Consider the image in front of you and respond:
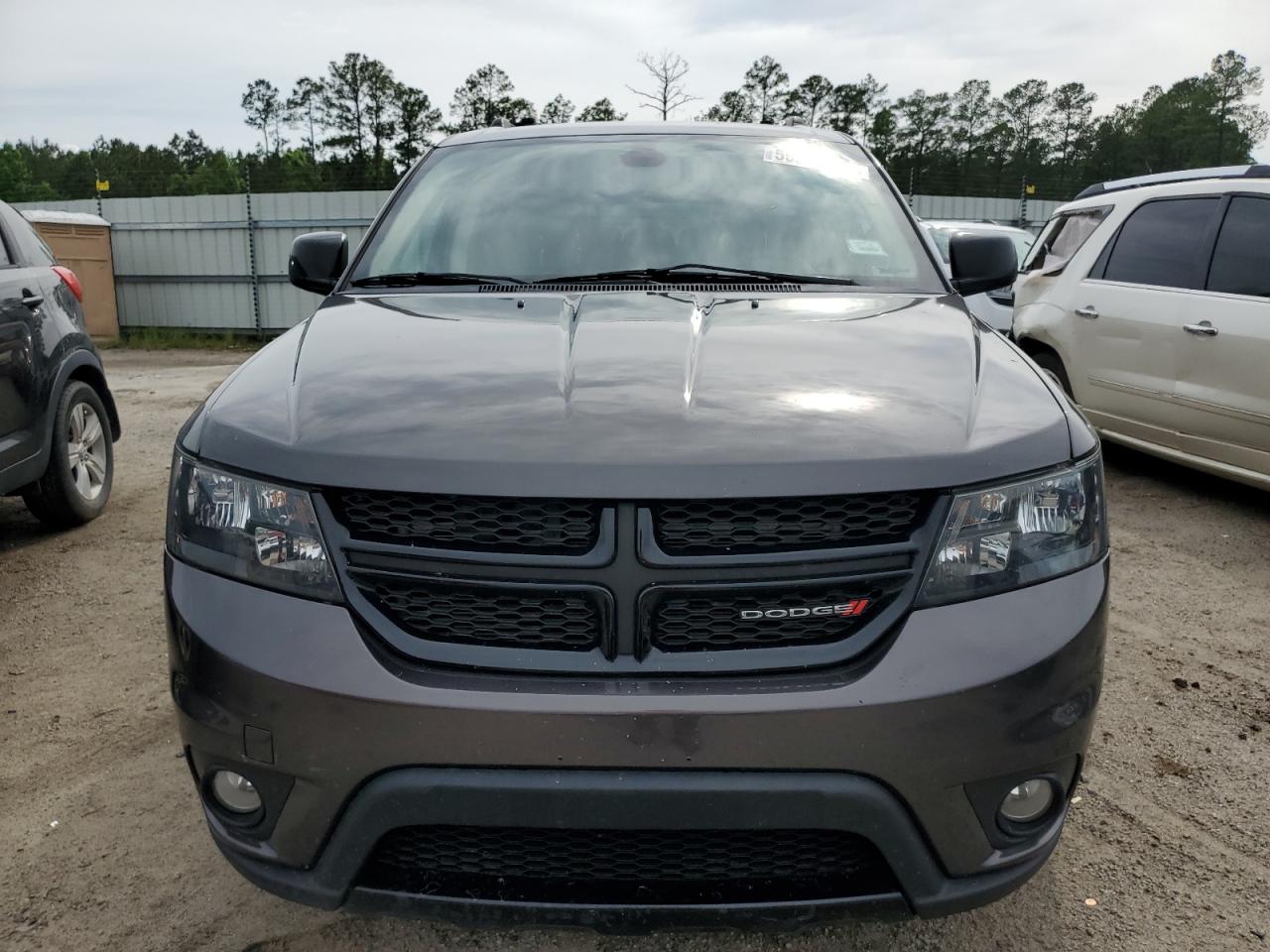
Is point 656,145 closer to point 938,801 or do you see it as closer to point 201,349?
point 938,801

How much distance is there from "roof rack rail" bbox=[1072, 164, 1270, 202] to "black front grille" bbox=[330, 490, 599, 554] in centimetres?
513

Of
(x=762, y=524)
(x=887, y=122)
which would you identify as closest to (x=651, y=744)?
(x=762, y=524)

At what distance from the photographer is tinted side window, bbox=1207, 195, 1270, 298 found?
4.94 metres

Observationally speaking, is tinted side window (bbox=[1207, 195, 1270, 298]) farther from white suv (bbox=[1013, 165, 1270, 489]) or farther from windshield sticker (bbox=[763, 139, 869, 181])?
windshield sticker (bbox=[763, 139, 869, 181])

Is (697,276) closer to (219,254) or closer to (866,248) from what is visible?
(866,248)

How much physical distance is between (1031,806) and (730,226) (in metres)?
1.66

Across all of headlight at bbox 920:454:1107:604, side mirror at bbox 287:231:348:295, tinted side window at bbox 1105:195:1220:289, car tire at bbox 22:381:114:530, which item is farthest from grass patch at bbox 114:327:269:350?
headlight at bbox 920:454:1107:604

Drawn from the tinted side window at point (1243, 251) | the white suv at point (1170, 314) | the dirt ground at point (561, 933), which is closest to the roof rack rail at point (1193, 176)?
the white suv at point (1170, 314)

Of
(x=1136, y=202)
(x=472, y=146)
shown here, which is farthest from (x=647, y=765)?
(x=1136, y=202)

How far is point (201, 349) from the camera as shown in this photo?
16.3 metres

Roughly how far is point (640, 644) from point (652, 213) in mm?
1560

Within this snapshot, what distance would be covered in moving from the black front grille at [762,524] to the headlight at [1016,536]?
124 millimetres

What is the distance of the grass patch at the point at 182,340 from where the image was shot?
16.5 metres

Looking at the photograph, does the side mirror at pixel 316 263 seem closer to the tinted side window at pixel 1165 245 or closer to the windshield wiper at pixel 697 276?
the windshield wiper at pixel 697 276
